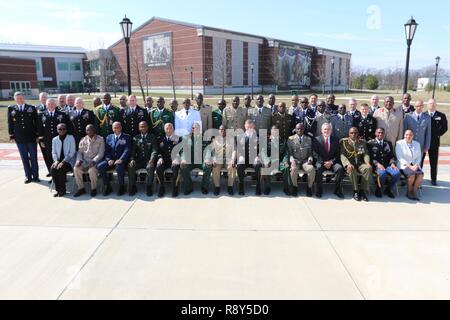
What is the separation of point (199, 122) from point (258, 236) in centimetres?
335

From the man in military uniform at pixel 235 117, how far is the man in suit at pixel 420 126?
3.37m

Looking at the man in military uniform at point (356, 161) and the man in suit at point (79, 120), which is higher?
the man in suit at point (79, 120)

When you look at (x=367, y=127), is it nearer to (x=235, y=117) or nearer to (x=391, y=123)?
(x=391, y=123)

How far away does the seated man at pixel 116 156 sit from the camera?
6801 mm

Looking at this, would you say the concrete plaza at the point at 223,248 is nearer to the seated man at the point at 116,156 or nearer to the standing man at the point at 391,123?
the seated man at the point at 116,156

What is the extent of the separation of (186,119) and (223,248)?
3.67 m

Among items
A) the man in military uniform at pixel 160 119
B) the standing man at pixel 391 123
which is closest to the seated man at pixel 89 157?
the man in military uniform at pixel 160 119

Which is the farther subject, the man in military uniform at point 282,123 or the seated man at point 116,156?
the man in military uniform at point 282,123

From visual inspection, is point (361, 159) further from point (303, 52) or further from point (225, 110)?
point (303, 52)

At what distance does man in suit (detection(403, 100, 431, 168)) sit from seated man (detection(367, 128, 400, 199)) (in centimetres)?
60

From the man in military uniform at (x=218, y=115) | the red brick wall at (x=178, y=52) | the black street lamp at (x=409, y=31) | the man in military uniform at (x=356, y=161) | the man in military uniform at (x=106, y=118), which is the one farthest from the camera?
the red brick wall at (x=178, y=52)

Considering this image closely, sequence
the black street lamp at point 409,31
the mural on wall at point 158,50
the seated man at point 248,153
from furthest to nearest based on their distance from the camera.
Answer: the mural on wall at point 158,50 < the black street lamp at point 409,31 < the seated man at point 248,153

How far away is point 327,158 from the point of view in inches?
275

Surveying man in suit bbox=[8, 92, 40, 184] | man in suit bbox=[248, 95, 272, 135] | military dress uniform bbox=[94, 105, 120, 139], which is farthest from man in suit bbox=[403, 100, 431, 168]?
man in suit bbox=[8, 92, 40, 184]
